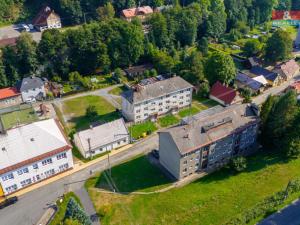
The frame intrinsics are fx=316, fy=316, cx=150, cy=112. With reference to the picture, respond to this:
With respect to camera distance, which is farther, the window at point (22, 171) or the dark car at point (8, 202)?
the window at point (22, 171)

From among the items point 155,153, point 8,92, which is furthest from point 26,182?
point 8,92

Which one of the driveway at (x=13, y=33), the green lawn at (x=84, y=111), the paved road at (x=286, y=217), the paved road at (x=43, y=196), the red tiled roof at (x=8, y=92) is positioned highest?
the driveway at (x=13, y=33)

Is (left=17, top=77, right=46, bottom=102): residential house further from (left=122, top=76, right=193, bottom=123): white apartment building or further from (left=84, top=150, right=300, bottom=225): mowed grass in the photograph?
(left=84, top=150, right=300, bottom=225): mowed grass

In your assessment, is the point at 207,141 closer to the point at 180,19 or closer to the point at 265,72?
the point at 265,72

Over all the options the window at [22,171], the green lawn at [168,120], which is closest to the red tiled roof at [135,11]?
the green lawn at [168,120]

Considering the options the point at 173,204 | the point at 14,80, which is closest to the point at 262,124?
the point at 173,204

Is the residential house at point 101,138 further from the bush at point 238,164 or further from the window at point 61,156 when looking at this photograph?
the bush at point 238,164

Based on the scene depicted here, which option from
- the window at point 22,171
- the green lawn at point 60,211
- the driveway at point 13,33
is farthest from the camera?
the driveway at point 13,33
